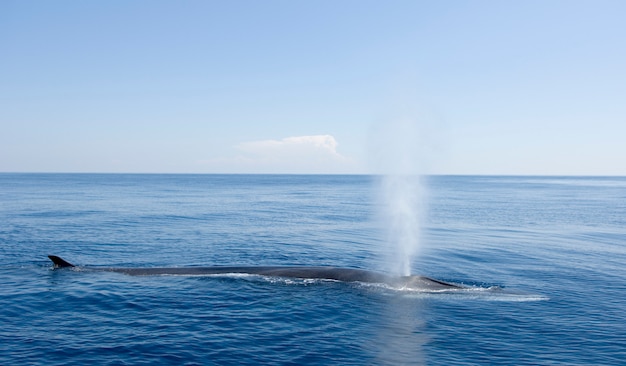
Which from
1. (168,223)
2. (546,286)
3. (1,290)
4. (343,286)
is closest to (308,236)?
(168,223)

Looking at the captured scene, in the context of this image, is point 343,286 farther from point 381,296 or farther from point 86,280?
point 86,280

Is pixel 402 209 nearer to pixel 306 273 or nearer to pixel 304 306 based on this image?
pixel 306 273

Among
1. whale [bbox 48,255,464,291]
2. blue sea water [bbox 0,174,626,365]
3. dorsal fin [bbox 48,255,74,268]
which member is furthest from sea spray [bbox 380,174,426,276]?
dorsal fin [bbox 48,255,74,268]

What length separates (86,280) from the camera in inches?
1335

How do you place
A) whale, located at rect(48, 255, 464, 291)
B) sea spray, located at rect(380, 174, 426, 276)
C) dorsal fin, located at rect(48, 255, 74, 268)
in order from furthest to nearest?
sea spray, located at rect(380, 174, 426, 276)
dorsal fin, located at rect(48, 255, 74, 268)
whale, located at rect(48, 255, 464, 291)

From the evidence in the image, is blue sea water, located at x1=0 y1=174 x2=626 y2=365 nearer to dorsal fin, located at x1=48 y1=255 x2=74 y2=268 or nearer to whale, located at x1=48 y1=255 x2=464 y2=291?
dorsal fin, located at x1=48 y1=255 x2=74 y2=268

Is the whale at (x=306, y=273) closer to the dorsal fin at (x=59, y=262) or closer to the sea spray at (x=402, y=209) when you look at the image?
the dorsal fin at (x=59, y=262)

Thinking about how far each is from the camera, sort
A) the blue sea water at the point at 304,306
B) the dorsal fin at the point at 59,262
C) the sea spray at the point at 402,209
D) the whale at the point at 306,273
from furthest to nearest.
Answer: the sea spray at the point at 402,209
the dorsal fin at the point at 59,262
the whale at the point at 306,273
the blue sea water at the point at 304,306

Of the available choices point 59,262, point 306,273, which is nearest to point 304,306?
point 306,273

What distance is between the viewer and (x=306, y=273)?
3488 centimetres

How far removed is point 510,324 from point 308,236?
36681mm

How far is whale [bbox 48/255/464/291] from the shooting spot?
32278 millimetres

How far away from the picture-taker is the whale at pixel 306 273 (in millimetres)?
32278

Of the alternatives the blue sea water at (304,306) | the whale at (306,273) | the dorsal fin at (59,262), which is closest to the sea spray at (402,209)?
the blue sea water at (304,306)
